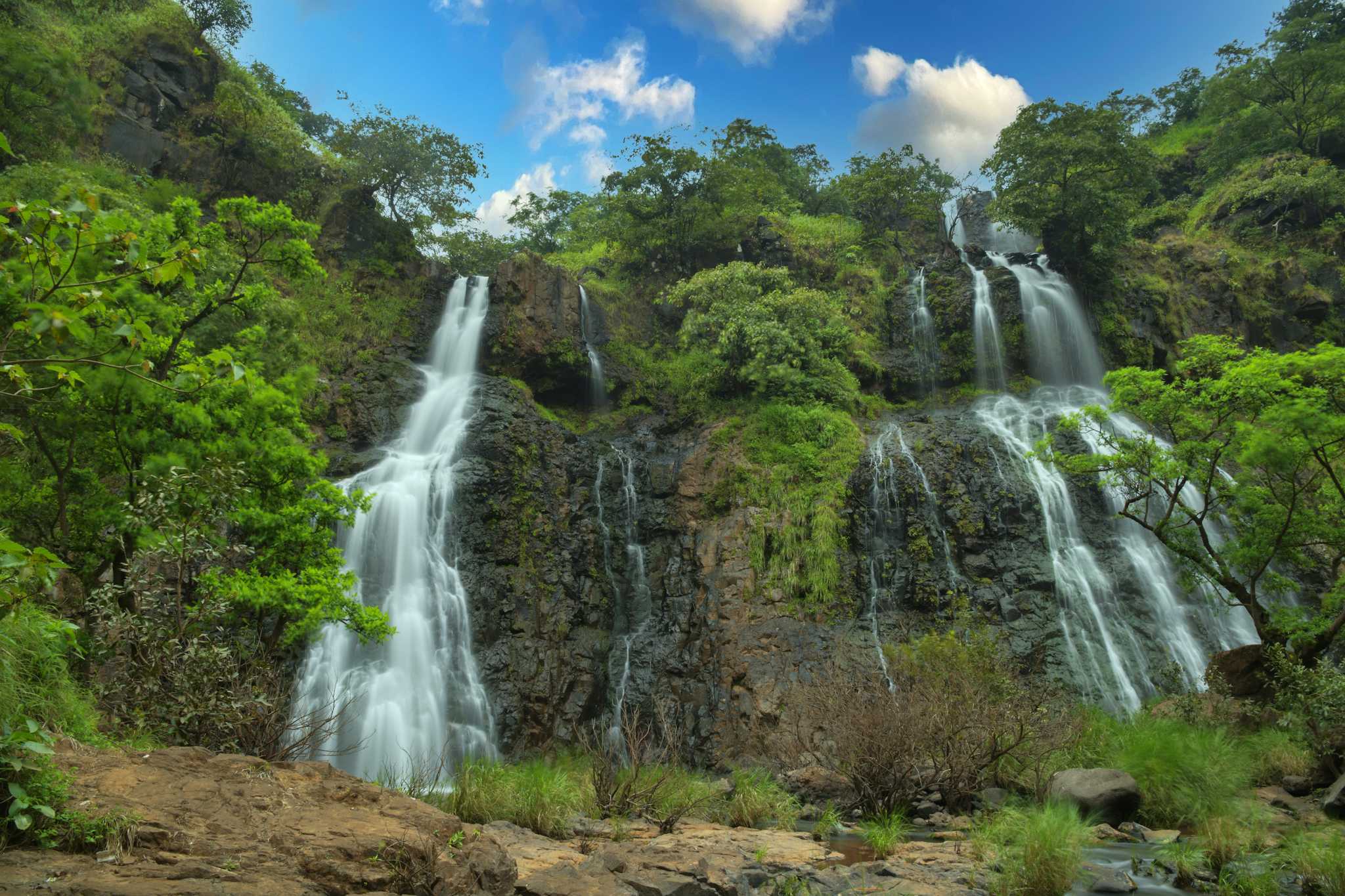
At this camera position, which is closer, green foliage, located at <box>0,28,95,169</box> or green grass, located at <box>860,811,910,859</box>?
green grass, located at <box>860,811,910,859</box>

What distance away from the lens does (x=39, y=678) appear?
5.84m

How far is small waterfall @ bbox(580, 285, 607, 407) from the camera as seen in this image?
87.1 feet

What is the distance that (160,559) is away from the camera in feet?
33.1

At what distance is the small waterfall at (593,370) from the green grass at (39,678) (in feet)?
66.8

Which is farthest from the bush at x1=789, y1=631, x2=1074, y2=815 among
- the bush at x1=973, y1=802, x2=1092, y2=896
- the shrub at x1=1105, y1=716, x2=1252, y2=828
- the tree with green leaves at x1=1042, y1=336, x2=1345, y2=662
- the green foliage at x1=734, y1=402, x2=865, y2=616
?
the green foliage at x1=734, y1=402, x2=865, y2=616

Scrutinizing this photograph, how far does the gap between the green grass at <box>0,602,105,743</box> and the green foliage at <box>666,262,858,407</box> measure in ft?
63.6

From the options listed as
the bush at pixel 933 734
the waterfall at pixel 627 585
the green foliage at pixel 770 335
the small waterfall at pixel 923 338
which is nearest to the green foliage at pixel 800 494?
the green foliage at pixel 770 335

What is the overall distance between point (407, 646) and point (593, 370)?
42.9ft

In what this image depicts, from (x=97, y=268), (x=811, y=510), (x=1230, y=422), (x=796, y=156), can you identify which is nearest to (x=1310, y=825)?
(x=1230, y=422)

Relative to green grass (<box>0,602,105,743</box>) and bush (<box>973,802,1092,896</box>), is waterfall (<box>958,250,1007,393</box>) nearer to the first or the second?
bush (<box>973,802,1092,896</box>)

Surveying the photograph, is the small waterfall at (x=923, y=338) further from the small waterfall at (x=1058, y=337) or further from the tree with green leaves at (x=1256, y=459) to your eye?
the tree with green leaves at (x=1256, y=459)

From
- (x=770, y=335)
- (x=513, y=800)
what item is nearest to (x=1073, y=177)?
(x=770, y=335)

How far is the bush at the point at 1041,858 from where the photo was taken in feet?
24.1

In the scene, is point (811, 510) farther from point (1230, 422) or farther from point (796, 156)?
point (796, 156)
